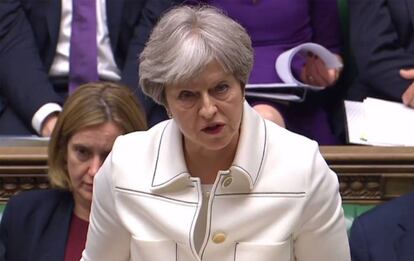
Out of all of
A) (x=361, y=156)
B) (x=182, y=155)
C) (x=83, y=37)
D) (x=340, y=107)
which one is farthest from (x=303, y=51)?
(x=182, y=155)

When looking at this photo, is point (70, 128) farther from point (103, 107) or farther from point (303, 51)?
point (303, 51)

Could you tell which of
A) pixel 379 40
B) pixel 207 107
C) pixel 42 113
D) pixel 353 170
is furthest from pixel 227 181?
pixel 379 40

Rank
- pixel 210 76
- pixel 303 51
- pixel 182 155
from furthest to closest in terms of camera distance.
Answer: pixel 303 51 < pixel 182 155 < pixel 210 76

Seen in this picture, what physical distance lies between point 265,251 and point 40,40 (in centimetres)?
122

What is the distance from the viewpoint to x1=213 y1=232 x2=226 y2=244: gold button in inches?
47.3

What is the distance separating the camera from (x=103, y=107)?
168 centimetres

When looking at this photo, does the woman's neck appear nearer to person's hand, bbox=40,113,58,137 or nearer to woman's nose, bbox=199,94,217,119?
woman's nose, bbox=199,94,217,119

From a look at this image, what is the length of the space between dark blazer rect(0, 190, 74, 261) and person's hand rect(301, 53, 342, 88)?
2.24ft

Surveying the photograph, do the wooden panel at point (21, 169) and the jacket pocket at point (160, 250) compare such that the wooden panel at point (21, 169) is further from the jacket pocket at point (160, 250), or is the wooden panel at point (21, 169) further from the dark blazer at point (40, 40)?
the jacket pocket at point (160, 250)

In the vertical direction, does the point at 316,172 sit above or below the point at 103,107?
above

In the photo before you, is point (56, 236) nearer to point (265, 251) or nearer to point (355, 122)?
point (265, 251)

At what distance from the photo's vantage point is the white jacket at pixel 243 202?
1188mm

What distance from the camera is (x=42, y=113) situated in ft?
6.84

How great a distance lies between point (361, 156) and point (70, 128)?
0.58 m
